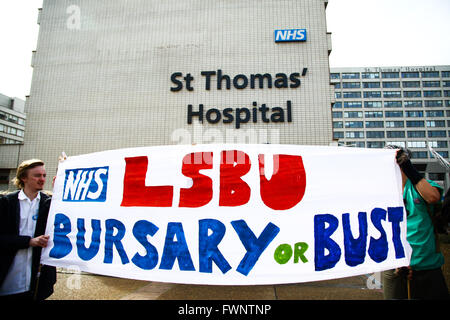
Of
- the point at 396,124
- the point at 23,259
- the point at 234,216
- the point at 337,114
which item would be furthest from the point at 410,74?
the point at 23,259

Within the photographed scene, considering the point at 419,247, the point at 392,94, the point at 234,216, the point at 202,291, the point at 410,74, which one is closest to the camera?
the point at 419,247

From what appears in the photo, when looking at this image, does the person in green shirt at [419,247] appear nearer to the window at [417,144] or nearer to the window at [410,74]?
the window at [417,144]

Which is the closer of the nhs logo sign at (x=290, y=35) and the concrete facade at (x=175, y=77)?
the concrete facade at (x=175, y=77)

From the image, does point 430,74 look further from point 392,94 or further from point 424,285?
point 424,285

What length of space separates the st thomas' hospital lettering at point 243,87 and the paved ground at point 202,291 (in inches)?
165

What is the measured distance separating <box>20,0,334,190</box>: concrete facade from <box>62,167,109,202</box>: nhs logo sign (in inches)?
160

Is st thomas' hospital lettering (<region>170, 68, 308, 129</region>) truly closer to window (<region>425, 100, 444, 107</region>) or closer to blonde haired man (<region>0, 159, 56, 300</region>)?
blonde haired man (<region>0, 159, 56, 300</region>)

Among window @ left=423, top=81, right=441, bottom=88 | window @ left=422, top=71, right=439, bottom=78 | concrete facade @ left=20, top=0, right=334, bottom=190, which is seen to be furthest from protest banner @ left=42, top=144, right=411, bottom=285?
window @ left=422, top=71, right=439, bottom=78

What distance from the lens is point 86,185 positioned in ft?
8.11

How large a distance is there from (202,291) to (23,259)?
7.93 feet

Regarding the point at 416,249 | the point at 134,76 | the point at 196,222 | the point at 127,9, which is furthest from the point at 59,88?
the point at 416,249

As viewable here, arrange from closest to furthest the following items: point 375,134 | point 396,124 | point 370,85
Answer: point 396,124
point 375,134
point 370,85

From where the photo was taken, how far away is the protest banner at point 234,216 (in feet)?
6.65

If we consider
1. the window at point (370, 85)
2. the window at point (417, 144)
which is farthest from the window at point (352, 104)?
the window at point (417, 144)
